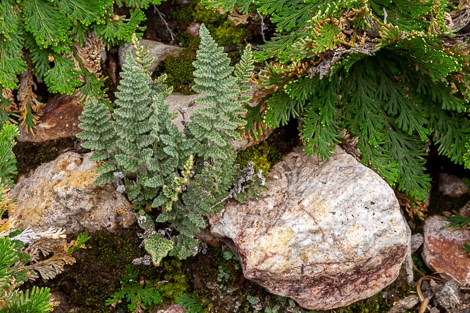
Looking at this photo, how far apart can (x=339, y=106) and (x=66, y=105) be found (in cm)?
261

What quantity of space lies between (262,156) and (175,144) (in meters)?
0.94

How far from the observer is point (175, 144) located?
3828 millimetres

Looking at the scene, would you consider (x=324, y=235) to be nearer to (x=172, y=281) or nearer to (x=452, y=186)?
(x=172, y=281)

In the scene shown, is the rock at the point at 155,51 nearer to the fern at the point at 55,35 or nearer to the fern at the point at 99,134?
the fern at the point at 55,35

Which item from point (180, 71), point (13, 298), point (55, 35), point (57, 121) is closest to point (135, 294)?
point (13, 298)

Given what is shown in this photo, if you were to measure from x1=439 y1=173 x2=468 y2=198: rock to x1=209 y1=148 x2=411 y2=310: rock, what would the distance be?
133cm

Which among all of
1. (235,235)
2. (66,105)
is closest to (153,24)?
(66,105)

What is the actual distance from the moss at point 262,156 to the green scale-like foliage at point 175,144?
297mm

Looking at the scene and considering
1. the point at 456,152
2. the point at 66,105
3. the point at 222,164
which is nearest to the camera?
the point at 222,164

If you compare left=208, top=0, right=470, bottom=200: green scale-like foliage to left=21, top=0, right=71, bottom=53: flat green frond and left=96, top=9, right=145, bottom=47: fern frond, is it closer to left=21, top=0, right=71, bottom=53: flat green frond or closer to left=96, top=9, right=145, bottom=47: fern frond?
left=96, top=9, right=145, bottom=47: fern frond

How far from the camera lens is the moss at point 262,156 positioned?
14.4 ft

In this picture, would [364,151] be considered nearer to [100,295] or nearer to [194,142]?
[194,142]

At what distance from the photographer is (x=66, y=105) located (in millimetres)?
4816

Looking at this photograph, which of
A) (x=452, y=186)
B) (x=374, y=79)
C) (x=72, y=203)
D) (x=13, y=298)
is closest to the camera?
(x=13, y=298)
